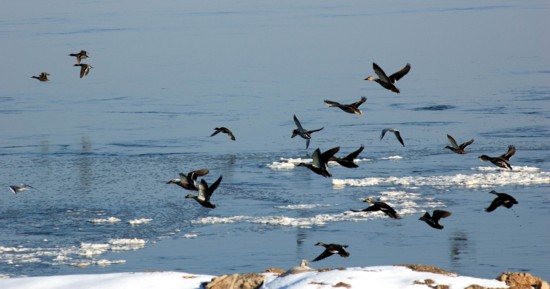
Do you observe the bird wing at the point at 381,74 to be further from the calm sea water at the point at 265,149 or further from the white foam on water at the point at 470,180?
the white foam on water at the point at 470,180

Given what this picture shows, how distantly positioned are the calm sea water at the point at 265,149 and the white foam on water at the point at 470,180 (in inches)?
2.6

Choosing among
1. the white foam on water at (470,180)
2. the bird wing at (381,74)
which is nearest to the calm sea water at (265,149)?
the white foam on water at (470,180)

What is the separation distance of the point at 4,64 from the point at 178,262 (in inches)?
1081

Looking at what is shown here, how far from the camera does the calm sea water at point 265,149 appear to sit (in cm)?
1709

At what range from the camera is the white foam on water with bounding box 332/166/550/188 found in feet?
68.9

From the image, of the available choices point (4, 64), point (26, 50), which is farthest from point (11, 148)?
point (26, 50)

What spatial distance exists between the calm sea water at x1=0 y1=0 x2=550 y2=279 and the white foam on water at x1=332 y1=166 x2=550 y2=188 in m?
0.06

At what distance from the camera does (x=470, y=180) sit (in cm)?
2131

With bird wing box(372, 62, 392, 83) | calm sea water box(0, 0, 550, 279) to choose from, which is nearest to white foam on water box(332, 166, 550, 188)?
calm sea water box(0, 0, 550, 279)

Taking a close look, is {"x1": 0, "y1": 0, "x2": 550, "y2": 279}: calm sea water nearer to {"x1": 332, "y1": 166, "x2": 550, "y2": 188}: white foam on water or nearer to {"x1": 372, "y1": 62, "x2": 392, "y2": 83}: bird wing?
{"x1": 332, "y1": 166, "x2": 550, "y2": 188}: white foam on water

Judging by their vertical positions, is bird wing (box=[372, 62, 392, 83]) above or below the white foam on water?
above

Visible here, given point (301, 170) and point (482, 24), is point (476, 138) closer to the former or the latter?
point (301, 170)

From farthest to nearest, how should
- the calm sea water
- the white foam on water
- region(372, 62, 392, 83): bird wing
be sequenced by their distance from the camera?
the white foam on water → the calm sea water → region(372, 62, 392, 83): bird wing

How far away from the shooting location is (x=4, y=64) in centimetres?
4178
